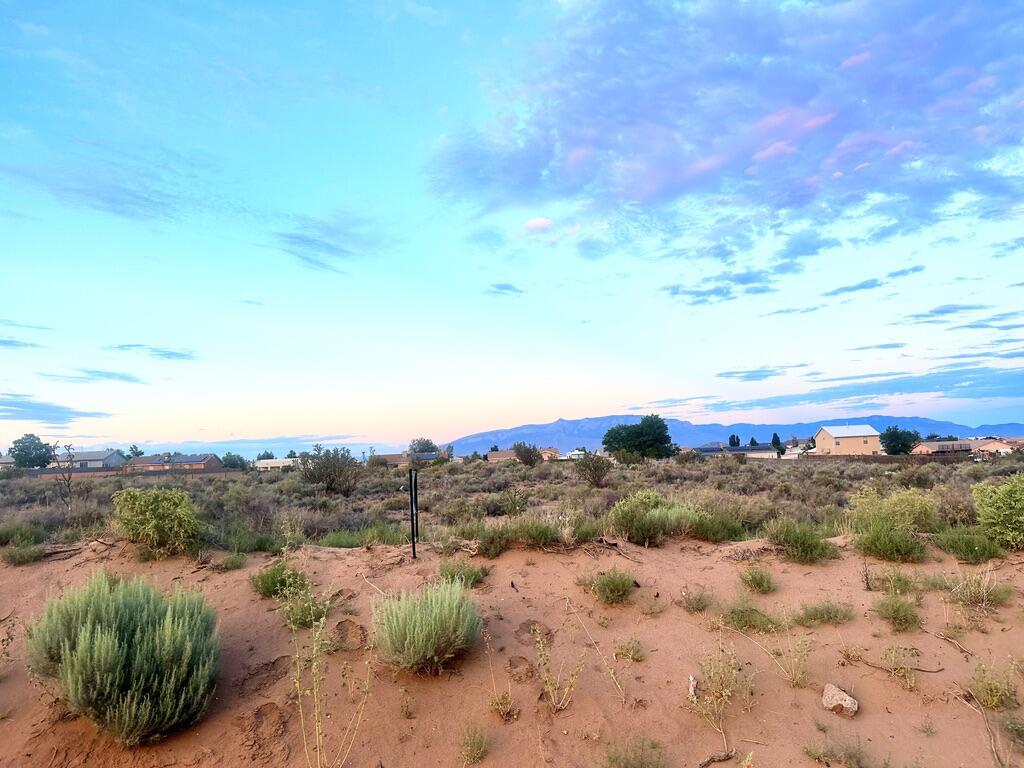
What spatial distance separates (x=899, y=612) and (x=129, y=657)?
7.78m

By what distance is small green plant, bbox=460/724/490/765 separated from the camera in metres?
5.42

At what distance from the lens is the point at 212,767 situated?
536 centimetres

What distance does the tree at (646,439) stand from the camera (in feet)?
189

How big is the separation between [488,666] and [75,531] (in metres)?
8.59

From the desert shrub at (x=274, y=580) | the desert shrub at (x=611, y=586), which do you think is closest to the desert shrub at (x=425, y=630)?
the desert shrub at (x=274, y=580)

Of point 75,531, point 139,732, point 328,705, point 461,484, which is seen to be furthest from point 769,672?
point 461,484

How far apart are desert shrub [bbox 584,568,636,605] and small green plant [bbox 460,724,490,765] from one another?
8.85 feet

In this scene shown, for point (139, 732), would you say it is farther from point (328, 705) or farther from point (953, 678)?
point (953, 678)

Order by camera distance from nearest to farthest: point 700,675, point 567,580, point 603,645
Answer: point 700,675, point 603,645, point 567,580

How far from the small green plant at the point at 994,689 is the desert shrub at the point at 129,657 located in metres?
6.91

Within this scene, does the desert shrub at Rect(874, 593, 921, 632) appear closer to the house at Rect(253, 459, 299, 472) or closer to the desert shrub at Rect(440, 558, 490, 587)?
the desert shrub at Rect(440, 558, 490, 587)

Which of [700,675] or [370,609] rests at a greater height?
[370,609]

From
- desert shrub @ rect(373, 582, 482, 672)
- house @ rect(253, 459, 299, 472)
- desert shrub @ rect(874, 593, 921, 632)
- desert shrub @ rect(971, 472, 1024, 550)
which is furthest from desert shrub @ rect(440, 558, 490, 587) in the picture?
house @ rect(253, 459, 299, 472)

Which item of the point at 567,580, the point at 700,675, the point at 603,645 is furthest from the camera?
the point at 567,580
